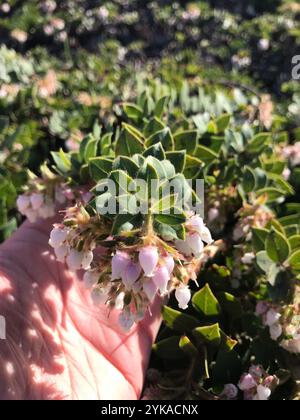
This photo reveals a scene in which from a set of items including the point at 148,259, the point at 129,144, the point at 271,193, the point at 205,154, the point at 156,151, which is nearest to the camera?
the point at 148,259

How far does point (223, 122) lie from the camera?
214cm

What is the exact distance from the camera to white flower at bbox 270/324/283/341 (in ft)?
5.32

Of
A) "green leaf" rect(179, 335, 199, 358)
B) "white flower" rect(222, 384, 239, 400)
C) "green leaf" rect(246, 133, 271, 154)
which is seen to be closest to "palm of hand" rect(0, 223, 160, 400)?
"green leaf" rect(179, 335, 199, 358)

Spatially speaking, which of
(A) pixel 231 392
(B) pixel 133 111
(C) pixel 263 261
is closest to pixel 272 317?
(C) pixel 263 261

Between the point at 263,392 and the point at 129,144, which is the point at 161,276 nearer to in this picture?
the point at 129,144

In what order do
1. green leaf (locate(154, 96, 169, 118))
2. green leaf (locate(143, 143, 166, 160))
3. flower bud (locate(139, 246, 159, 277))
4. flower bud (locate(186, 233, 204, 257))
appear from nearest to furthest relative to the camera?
flower bud (locate(139, 246, 159, 277))
flower bud (locate(186, 233, 204, 257))
green leaf (locate(143, 143, 166, 160))
green leaf (locate(154, 96, 169, 118))

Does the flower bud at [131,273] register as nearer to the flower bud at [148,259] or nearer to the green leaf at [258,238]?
the flower bud at [148,259]

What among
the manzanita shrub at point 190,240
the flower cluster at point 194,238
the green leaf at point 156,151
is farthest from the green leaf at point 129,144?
the flower cluster at point 194,238

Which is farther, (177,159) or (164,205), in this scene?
(177,159)

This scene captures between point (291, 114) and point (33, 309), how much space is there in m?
2.29

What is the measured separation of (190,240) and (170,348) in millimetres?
616

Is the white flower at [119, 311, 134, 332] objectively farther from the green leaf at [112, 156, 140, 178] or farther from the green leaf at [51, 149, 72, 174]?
the green leaf at [51, 149, 72, 174]

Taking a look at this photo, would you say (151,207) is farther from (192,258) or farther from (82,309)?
(82,309)

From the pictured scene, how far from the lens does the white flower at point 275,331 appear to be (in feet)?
5.32
